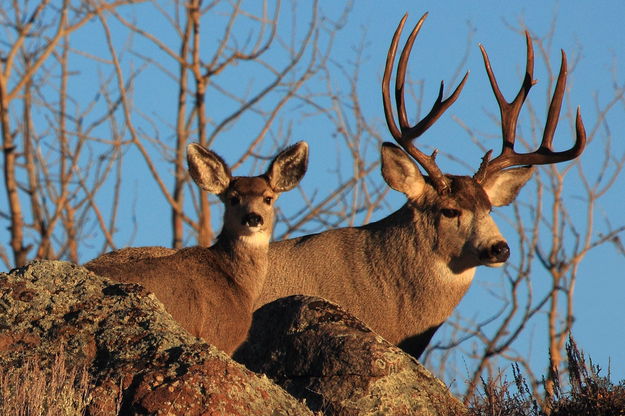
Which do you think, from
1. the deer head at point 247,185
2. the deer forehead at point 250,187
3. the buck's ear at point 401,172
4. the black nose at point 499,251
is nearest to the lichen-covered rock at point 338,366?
the deer head at point 247,185

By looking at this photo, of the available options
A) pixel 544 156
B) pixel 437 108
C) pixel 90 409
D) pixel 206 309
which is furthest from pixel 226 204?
pixel 90 409

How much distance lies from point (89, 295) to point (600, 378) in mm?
2912

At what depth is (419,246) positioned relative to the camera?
11367 millimetres

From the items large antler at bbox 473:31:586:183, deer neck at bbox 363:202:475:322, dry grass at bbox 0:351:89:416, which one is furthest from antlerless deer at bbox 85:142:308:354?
large antler at bbox 473:31:586:183

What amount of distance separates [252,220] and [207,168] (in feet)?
2.72

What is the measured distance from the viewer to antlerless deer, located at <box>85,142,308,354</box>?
8.65 metres

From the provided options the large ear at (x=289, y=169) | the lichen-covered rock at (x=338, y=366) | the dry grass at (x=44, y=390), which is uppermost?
the large ear at (x=289, y=169)

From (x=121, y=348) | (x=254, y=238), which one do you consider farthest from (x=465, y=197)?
(x=121, y=348)

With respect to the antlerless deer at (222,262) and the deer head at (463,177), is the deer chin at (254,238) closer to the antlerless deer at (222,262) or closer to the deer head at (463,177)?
the antlerless deer at (222,262)

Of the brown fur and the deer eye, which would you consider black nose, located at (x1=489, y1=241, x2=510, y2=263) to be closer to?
the brown fur

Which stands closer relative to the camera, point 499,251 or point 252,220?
point 252,220

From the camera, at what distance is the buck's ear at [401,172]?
11.5 m

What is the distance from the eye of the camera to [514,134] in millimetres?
12195

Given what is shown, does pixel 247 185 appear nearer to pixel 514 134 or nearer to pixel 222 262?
pixel 222 262
